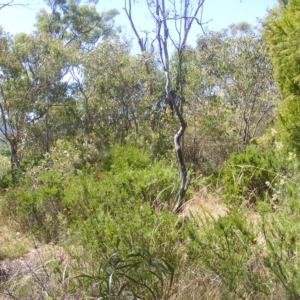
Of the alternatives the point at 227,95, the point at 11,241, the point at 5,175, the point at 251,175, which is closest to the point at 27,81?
the point at 5,175

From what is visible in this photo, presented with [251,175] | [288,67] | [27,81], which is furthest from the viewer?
[27,81]

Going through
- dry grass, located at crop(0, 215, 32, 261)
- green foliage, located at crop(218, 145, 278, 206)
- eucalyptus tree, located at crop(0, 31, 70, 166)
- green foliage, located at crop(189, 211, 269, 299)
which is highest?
eucalyptus tree, located at crop(0, 31, 70, 166)

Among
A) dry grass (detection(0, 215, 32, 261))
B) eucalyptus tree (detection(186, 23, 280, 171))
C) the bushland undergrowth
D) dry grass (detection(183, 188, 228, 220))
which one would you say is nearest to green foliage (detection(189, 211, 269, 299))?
the bushland undergrowth

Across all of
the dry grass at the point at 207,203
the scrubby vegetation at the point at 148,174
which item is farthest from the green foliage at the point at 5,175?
the dry grass at the point at 207,203

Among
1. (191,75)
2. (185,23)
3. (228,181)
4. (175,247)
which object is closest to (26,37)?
(191,75)

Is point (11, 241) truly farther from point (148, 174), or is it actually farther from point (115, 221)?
point (115, 221)

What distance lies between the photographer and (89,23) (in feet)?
86.2

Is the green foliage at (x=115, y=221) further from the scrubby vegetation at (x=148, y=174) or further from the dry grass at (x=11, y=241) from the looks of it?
the dry grass at (x=11, y=241)

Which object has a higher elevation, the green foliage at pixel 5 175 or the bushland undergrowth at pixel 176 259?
the green foliage at pixel 5 175

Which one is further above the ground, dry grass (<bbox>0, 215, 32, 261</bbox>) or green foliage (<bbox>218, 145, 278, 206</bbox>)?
dry grass (<bbox>0, 215, 32, 261</bbox>)

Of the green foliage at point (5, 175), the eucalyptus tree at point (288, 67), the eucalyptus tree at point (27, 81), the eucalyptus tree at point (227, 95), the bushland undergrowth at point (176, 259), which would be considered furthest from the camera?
the eucalyptus tree at point (27, 81)

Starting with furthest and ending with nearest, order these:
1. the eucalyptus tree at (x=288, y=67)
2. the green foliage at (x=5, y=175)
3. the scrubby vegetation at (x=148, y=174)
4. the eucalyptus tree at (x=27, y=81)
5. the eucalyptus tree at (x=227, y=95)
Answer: the eucalyptus tree at (x=27, y=81)
the eucalyptus tree at (x=227, y=95)
the green foliage at (x=5, y=175)
the eucalyptus tree at (x=288, y=67)
the scrubby vegetation at (x=148, y=174)

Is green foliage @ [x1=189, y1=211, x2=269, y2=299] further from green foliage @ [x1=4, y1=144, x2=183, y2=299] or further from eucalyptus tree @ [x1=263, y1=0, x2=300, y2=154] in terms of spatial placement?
eucalyptus tree @ [x1=263, y1=0, x2=300, y2=154]

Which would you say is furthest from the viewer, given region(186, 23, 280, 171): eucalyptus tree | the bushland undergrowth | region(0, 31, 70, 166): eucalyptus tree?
region(0, 31, 70, 166): eucalyptus tree
